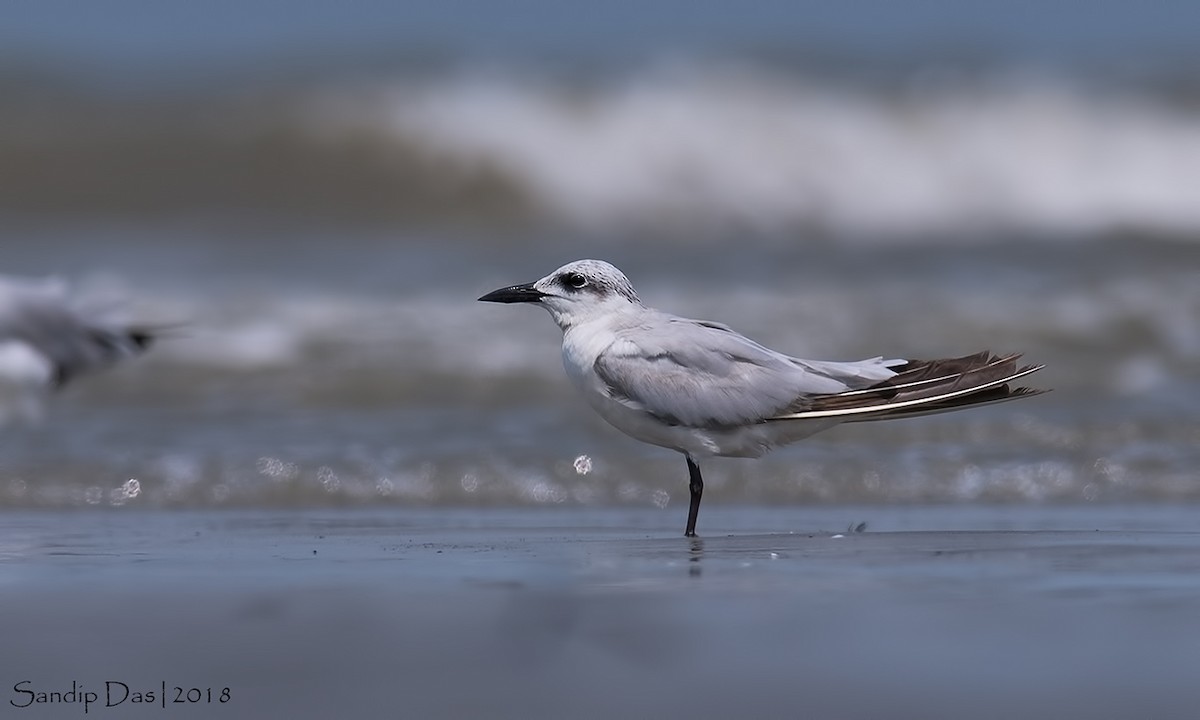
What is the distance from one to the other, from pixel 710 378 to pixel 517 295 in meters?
0.67

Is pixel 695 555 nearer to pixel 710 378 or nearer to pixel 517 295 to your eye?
→ pixel 710 378

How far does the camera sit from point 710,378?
4.66 meters

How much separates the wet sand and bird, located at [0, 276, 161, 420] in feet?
3.76

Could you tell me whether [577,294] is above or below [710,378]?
above

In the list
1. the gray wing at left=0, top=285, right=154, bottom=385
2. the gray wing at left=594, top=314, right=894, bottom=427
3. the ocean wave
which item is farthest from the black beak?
Answer: the ocean wave

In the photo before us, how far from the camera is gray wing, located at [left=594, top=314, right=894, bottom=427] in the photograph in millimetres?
4617

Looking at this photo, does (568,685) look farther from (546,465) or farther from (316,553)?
(546,465)

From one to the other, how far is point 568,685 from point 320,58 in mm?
13901

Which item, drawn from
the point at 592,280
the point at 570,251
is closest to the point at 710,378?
the point at 592,280

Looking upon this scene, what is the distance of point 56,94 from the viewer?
50.3ft

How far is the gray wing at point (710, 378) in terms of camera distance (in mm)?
4617

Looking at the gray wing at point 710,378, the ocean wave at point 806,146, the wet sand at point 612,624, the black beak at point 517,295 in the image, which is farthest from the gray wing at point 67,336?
the ocean wave at point 806,146

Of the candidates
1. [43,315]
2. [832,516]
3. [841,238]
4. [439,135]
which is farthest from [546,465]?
[439,135]

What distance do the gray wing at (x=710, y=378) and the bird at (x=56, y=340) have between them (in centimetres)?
180
